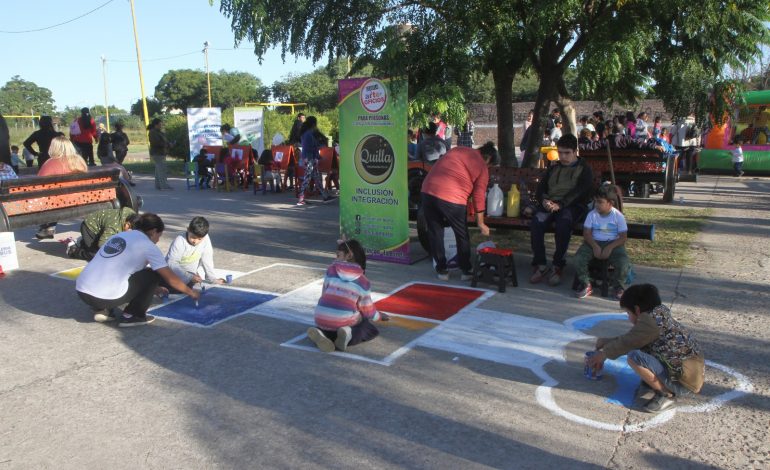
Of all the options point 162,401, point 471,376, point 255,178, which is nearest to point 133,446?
point 162,401

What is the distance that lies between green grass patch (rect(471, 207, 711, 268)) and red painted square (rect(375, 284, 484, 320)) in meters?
2.15

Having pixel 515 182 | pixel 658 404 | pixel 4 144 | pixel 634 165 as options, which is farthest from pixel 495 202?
pixel 4 144

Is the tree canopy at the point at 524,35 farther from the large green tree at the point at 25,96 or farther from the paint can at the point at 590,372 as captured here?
the large green tree at the point at 25,96

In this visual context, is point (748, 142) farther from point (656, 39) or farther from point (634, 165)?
point (656, 39)

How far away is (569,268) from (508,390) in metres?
3.72

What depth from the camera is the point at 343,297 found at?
5.01 metres

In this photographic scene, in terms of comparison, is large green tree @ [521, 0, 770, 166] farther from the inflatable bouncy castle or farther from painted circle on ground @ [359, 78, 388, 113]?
the inflatable bouncy castle

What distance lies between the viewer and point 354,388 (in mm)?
4441

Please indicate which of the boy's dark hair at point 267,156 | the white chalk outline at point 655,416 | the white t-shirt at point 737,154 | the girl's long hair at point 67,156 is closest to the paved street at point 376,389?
the white chalk outline at point 655,416

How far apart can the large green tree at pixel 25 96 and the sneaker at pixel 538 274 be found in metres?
91.6

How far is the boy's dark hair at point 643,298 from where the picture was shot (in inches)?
162

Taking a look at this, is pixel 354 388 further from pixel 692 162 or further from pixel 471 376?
pixel 692 162

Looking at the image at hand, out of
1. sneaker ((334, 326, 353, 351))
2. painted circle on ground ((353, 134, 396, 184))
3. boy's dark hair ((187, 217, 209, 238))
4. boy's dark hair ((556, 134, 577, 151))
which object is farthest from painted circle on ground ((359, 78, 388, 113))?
sneaker ((334, 326, 353, 351))

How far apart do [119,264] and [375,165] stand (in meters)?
3.52
